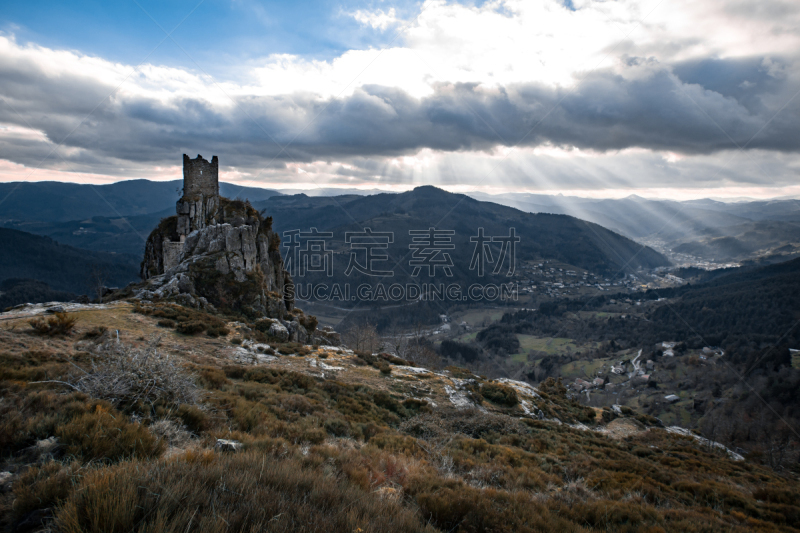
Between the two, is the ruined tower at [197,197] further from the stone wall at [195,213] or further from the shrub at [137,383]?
the shrub at [137,383]

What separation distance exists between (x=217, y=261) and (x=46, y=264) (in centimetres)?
22678

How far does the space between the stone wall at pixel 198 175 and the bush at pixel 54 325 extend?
21432 mm

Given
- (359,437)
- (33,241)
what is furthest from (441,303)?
(33,241)

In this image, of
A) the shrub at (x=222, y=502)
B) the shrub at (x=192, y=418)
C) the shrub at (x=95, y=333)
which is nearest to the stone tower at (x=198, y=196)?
the shrub at (x=95, y=333)

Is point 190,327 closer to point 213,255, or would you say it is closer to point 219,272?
point 219,272

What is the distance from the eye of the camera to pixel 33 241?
182750mm

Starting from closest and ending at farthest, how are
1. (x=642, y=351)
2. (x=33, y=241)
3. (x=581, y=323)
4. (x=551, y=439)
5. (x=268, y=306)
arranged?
1. (x=551, y=439)
2. (x=268, y=306)
3. (x=642, y=351)
4. (x=581, y=323)
5. (x=33, y=241)

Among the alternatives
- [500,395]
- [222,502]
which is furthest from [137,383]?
[500,395]

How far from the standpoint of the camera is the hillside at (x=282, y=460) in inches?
142

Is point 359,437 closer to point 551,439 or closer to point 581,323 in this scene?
point 551,439

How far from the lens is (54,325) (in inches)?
482

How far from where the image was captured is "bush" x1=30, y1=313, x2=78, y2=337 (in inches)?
471

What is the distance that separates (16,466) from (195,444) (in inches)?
84.8

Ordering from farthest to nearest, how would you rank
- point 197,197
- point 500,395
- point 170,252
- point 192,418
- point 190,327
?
point 197,197
point 170,252
point 500,395
point 190,327
point 192,418
